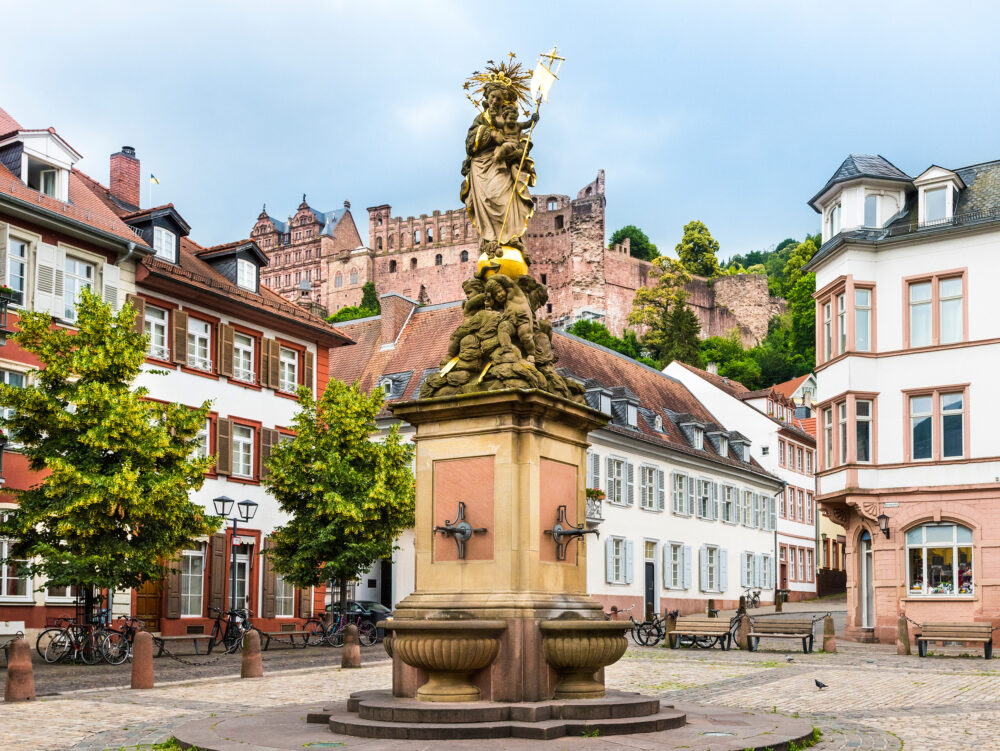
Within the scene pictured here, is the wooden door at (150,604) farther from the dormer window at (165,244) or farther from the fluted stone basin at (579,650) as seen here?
the fluted stone basin at (579,650)

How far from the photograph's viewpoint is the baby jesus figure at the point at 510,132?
41.2 feet

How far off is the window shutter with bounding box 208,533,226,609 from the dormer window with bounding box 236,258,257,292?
7072mm

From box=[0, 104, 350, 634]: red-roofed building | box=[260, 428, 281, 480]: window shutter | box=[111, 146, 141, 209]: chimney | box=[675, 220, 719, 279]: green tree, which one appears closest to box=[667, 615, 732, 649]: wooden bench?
box=[0, 104, 350, 634]: red-roofed building

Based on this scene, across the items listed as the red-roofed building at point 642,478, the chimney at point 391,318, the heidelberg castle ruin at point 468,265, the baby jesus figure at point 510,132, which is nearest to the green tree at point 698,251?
the heidelberg castle ruin at point 468,265

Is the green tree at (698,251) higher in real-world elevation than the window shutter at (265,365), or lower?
higher

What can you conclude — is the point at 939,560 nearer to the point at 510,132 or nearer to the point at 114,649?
the point at 114,649

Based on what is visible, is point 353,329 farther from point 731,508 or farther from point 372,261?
point 372,261

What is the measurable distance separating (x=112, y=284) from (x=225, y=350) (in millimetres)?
4172

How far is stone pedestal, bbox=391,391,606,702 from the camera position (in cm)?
1078

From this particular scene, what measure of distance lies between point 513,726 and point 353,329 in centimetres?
4057

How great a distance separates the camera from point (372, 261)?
5325 inches

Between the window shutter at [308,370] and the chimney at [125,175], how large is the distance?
22.4 ft

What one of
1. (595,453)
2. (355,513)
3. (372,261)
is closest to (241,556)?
(355,513)

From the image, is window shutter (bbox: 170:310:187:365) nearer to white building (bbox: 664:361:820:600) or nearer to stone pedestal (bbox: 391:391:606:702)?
stone pedestal (bbox: 391:391:606:702)
